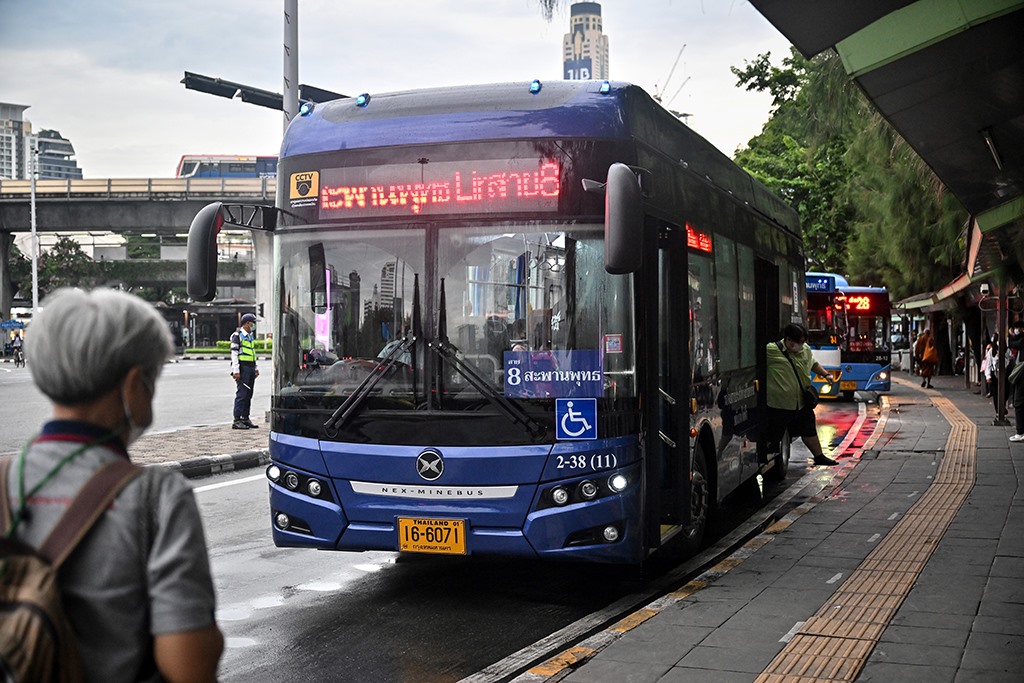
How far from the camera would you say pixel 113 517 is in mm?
2193

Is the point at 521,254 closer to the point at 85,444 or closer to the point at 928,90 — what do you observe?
the point at 928,90

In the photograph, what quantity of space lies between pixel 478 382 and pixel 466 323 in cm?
36

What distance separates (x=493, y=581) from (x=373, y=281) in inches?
93.1

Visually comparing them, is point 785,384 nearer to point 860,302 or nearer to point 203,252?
point 203,252

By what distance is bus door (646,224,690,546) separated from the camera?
26.1 ft

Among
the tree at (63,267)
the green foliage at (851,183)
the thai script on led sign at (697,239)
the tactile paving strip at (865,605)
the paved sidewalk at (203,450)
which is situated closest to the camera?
the tactile paving strip at (865,605)

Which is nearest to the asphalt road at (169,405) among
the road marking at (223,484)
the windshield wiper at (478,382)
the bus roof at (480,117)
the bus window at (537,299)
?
the road marking at (223,484)

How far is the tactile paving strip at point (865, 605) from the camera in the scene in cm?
563

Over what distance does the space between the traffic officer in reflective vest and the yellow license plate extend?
11.5m

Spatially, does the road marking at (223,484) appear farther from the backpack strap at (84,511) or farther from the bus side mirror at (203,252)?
the backpack strap at (84,511)

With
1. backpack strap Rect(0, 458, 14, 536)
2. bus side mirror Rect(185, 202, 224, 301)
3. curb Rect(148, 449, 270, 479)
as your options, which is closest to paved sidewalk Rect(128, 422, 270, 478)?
curb Rect(148, 449, 270, 479)

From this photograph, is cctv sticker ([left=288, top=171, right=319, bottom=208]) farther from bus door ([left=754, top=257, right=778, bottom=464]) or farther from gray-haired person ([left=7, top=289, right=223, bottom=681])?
bus door ([left=754, top=257, right=778, bottom=464])

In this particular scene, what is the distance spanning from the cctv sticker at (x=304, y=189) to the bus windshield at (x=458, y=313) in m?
0.34

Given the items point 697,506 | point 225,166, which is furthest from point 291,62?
point 225,166
